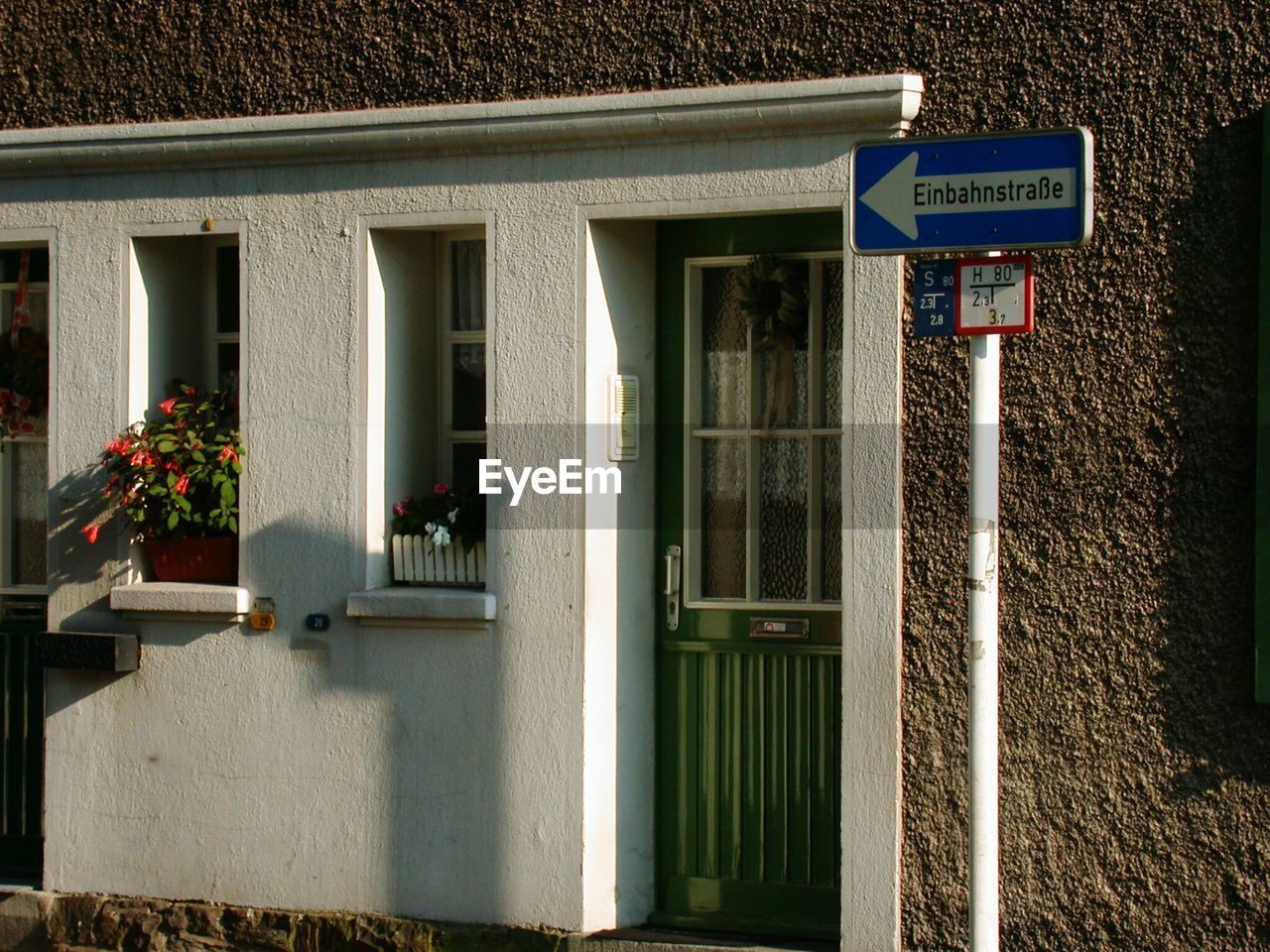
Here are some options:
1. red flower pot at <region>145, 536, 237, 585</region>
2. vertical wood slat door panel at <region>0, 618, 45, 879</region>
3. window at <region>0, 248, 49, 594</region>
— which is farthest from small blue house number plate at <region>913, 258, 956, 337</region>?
vertical wood slat door panel at <region>0, 618, 45, 879</region>

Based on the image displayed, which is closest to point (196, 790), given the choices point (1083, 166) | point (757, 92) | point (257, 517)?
point (257, 517)

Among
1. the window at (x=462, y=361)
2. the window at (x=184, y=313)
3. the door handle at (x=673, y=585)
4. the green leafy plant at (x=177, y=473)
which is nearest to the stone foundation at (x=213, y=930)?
the door handle at (x=673, y=585)

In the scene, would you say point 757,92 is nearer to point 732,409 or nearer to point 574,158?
point 574,158

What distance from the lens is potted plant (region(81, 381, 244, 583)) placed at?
7.02 m

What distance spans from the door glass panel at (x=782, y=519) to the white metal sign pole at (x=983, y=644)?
66.2 inches

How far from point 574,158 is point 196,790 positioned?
2.93m

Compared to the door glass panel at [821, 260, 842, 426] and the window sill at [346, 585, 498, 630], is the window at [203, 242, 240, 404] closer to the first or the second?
the window sill at [346, 585, 498, 630]

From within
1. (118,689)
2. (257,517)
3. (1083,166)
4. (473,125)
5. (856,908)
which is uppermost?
(473,125)

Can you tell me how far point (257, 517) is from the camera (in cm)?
707

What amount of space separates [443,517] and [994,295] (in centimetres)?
274

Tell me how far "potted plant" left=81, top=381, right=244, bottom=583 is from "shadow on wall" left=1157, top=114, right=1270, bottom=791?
3.59 meters

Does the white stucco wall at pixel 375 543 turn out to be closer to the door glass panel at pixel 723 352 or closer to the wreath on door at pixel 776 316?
the door glass panel at pixel 723 352

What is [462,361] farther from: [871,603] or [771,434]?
[871,603]

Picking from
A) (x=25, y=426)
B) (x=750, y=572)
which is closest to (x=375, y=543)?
(x=750, y=572)
